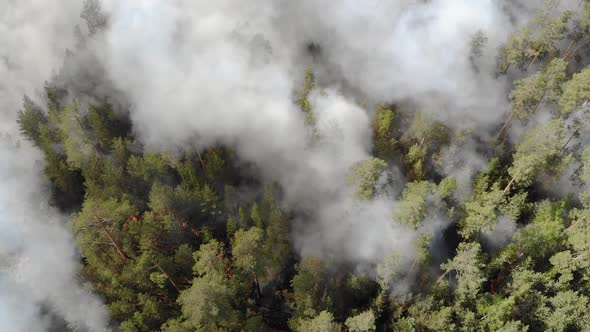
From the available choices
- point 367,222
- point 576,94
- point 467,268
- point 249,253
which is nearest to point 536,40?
point 576,94

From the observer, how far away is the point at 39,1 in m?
44.3

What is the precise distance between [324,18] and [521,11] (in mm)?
17054

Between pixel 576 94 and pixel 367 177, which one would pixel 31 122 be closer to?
pixel 367 177

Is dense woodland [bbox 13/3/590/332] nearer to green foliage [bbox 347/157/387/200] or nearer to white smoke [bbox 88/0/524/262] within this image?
green foliage [bbox 347/157/387/200]

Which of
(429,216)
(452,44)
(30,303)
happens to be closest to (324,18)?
(452,44)

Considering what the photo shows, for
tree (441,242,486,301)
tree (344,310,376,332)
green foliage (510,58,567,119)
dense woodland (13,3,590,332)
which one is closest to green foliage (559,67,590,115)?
dense woodland (13,3,590,332)

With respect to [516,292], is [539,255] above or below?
above

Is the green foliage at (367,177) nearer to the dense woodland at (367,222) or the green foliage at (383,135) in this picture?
the dense woodland at (367,222)

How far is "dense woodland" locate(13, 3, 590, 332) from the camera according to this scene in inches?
875

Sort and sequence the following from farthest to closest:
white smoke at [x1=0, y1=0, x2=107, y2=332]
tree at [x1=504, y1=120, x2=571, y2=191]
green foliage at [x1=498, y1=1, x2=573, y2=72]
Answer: green foliage at [x1=498, y1=1, x2=573, y2=72] < tree at [x1=504, y1=120, x2=571, y2=191] < white smoke at [x1=0, y1=0, x2=107, y2=332]

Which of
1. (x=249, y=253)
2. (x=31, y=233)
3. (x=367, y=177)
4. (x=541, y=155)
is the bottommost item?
(x=249, y=253)

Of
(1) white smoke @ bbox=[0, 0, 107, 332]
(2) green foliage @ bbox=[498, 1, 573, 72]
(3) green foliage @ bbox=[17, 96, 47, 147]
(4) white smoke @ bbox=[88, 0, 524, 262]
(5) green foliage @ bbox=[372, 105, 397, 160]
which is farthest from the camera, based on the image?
(3) green foliage @ bbox=[17, 96, 47, 147]

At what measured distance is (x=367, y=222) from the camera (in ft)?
79.8

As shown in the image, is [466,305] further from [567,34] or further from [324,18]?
[324,18]
